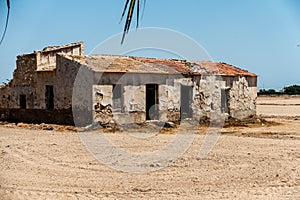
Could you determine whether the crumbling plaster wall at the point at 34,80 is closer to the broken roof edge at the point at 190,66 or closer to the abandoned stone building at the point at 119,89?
the abandoned stone building at the point at 119,89

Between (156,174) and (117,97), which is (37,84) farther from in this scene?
(156,174)

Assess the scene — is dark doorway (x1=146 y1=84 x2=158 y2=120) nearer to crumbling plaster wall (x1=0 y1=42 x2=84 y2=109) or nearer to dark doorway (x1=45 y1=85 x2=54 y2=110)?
crumbling plaster wall (x1=0 y1=42 x2=84 y2=109)

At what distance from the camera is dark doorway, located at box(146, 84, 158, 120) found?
1892cm

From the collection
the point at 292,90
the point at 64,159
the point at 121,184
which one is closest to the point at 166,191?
the point at 121,184

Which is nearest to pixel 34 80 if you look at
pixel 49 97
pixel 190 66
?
pixel 49 97

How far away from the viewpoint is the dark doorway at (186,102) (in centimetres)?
1992

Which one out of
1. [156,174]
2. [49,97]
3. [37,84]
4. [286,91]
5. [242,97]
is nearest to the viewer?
[156,174]

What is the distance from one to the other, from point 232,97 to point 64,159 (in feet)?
42.7

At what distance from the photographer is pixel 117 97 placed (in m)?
17.6

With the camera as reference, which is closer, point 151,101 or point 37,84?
point 151,101

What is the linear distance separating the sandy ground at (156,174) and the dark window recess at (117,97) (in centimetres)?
465

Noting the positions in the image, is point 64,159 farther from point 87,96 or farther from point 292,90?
point 292,90

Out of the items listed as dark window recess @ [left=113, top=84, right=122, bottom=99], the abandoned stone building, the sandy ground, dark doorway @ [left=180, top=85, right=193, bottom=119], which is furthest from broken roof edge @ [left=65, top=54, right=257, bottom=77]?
the sandy ground

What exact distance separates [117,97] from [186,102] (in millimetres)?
3971
